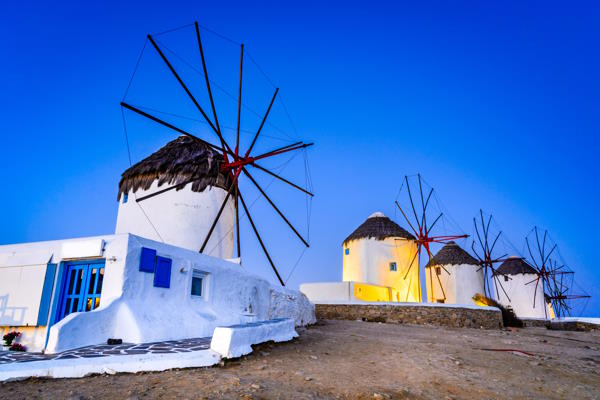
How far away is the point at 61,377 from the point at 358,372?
422 cm

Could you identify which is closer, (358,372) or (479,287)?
(358,372)

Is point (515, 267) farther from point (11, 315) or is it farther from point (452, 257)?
point (11, 315)

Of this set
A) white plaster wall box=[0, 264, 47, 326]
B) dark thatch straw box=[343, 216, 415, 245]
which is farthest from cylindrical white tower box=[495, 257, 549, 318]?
white plaster wall box=[0, 264, 47, 326]

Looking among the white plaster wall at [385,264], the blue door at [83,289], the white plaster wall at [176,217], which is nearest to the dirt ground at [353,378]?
the blue door at [83,289]

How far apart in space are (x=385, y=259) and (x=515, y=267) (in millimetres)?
13099

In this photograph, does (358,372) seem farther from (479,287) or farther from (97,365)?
(479,287)

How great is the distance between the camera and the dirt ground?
4.36 m

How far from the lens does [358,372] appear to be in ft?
19.9

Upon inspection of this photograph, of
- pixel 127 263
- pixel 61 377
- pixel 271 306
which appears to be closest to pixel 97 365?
pixel 61 377

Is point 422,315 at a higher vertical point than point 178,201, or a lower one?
lower

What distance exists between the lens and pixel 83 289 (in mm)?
8516

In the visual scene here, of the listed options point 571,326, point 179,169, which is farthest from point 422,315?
point 571,326

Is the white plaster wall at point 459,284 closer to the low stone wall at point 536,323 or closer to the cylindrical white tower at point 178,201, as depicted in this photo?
the low stone wall at point 536,323

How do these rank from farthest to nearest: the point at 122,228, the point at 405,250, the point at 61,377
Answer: the point at 405,250 → the point at 122,228 → the point at 61,377
